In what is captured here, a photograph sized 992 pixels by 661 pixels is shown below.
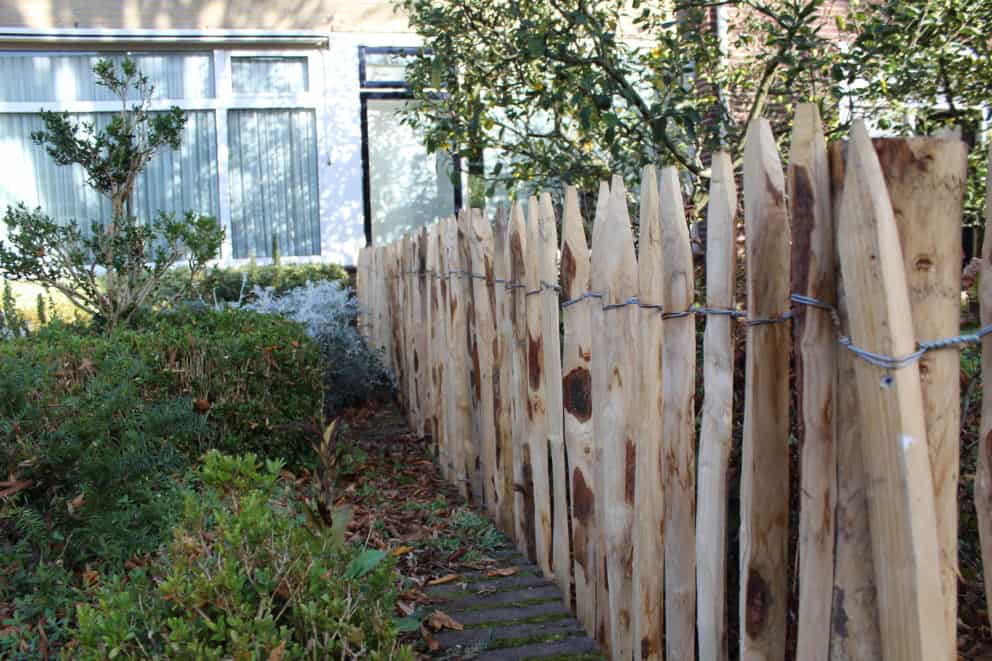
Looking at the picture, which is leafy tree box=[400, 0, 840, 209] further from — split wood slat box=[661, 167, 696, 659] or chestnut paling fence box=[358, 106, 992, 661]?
split wood slat box=[661, 167, 696, 659]

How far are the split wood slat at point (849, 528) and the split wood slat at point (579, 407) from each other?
5.14ft

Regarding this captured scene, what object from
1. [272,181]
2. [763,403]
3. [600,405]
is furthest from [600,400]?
[272,181]

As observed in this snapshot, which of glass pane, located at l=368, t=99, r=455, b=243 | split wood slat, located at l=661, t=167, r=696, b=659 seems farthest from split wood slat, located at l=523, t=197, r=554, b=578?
glass pane, located at l=368, t=99, r=455, b=243

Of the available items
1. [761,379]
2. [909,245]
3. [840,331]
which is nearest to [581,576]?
[761,379]

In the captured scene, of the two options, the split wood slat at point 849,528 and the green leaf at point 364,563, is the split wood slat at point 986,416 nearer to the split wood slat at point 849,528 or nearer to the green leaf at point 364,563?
the split wood slat at point 849,528

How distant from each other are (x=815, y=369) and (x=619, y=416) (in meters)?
1.19

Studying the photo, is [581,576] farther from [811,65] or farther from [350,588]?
[811,65]

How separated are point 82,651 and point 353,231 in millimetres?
11315

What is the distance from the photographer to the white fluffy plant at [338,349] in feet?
27.0

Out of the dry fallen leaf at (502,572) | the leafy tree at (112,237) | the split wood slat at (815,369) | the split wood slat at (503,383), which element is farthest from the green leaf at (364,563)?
the leafy tree at (112,237)

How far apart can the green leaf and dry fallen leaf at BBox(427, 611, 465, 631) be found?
534 mm

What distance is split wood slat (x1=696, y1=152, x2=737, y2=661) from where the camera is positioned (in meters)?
2.32

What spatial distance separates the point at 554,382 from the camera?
384 centimetres

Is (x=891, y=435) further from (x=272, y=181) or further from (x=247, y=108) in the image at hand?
(x=247, y=108)
